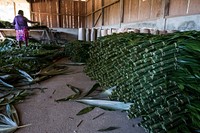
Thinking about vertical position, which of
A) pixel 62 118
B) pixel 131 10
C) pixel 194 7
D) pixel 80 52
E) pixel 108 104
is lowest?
pixel 62 118

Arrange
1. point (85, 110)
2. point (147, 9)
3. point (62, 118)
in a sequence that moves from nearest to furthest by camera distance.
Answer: point (62, 118), point (85, 110), point (147, 9)

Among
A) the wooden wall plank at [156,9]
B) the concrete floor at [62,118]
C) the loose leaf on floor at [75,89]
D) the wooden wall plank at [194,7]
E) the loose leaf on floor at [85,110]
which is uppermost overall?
the wooden wall plank at [156,9]

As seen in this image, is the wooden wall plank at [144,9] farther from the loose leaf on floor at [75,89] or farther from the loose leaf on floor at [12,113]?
the loose leaf on floor at [12,113]

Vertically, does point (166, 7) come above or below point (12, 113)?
above

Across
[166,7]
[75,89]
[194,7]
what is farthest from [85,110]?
[166,7]

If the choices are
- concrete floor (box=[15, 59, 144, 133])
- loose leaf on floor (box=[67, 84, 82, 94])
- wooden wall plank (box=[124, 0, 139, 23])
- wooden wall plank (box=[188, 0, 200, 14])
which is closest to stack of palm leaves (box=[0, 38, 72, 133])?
concrete floor (box=[15, 59, 144, 133])

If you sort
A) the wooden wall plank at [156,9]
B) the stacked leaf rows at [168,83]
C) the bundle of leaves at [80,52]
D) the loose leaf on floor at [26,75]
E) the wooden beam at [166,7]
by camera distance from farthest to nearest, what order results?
the bundle of leaves at [80,52]
the wooden wall plank at [156,9]
the wooden beam at [166,7]
the loose leaf on floor at [26,75]
the stacked leaf rows at [168,83]

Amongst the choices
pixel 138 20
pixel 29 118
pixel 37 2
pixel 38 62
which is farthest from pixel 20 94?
pixel 37 2

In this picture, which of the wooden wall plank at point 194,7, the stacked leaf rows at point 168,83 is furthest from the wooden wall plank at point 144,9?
the stacked leaf rows at point 168,83

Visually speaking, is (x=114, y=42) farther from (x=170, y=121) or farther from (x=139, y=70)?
(x=170, y=121)

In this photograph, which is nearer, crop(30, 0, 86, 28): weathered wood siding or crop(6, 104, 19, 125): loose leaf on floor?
crop(6, 104, 19, 125): loose leaf on floor

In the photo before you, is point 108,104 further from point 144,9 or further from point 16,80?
point 144,9

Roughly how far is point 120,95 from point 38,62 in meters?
2.79

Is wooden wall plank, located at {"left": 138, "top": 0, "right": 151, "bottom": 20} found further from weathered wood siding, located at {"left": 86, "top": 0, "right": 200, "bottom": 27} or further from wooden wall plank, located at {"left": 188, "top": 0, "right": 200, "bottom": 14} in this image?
wooden wall plank, located at {"left": 188, "top": 0, "right": 200, "bottom": 14}
